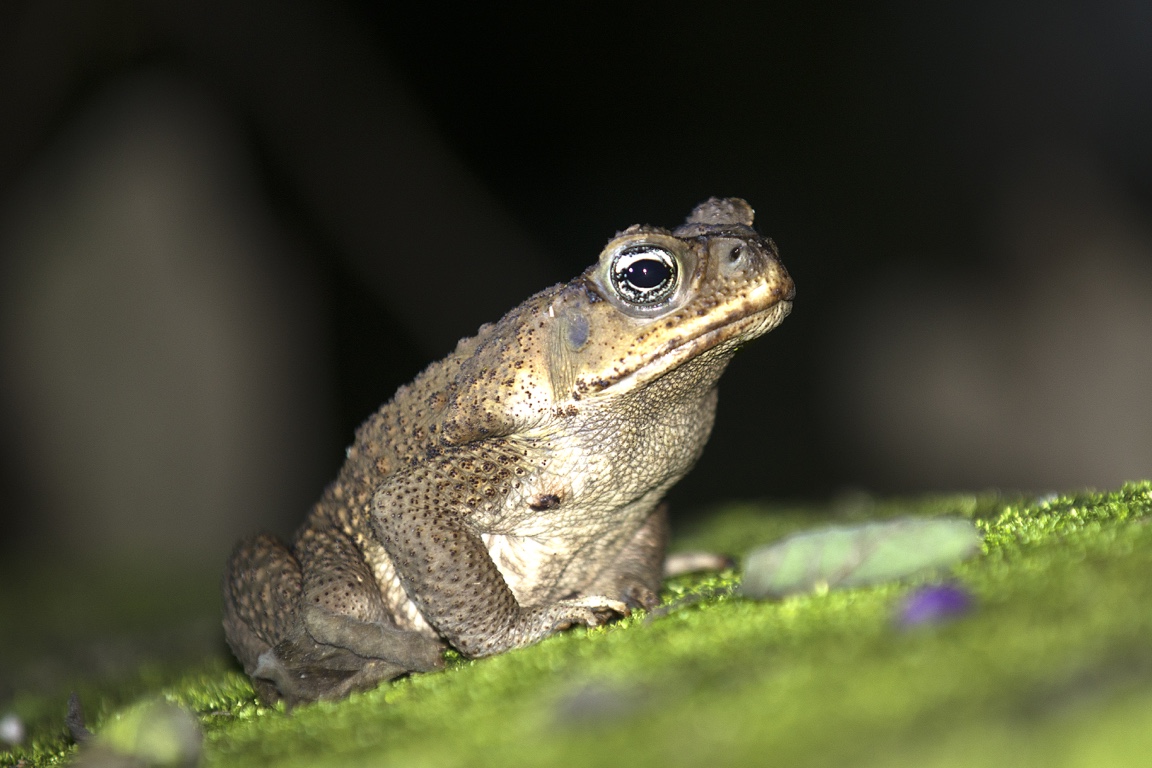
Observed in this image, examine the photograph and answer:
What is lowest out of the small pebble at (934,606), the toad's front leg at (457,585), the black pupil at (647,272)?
the small pebble at (934,606)

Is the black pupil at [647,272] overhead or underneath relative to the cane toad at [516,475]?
overhead

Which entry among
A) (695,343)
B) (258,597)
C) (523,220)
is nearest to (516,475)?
(695,343)

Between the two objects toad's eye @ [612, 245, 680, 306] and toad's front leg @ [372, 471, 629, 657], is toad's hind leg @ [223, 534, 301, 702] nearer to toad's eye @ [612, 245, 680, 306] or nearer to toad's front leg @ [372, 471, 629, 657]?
toad's front leg @ [372, 471, 629, 657]

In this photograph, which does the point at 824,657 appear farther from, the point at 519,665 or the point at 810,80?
the point at 810,80

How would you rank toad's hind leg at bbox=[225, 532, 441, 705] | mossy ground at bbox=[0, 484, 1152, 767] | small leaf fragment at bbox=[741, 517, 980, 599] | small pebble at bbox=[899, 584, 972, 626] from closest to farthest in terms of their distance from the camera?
1. mossy ground at bbox=[0, 484, 1152, 767]
2. small pebble at bbox=[899, 584, 972, 626]
3. small leaf fragment at bbox=[741, 517, 980, 599]
4. toad's hind leg at bbox=[225, 532, 441, 705]

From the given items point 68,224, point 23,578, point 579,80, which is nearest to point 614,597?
point 23,578

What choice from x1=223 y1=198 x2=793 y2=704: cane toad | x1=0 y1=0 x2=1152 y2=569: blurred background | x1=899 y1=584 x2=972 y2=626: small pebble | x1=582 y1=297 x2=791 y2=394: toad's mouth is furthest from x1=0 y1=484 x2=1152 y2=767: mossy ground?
x1=0 y1=0 x2=1152 y2=569: blurred background

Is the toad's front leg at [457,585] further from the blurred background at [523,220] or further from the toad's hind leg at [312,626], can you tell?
the blurred background at [523,220]

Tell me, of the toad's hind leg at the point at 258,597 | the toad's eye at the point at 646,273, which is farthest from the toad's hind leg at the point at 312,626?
the toad's eye at the point at 646,273
